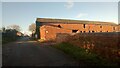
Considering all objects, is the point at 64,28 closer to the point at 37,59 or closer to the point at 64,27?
the point at 64,27

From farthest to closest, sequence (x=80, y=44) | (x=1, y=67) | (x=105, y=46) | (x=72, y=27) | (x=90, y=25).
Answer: (x=90, y=25), (x=72, y=27), (x=80, y=44), (x=105, y=46), (x=1, y=67)

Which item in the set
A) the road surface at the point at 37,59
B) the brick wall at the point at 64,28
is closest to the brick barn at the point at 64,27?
the brick wall at the point at 64,28

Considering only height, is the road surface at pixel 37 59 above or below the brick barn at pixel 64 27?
below

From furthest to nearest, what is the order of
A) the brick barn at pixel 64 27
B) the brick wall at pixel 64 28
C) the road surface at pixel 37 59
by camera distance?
the brick barn at pixel 64 27, the brick wall at pixel 64 28, the road surface at pixel 37 59

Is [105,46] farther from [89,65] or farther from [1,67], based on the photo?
[1,67]

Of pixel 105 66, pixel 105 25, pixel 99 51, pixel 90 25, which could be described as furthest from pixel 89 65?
pixel 105 25

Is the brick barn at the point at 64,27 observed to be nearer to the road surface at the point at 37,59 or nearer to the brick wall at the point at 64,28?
the brick wall at the point at 64,28

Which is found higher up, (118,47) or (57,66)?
(118,47)

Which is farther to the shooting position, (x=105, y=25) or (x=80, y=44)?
(x=105, y=25)

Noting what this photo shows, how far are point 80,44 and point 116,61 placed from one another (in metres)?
6.29

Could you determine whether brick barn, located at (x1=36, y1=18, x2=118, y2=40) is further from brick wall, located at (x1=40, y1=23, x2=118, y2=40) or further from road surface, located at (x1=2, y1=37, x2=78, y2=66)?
road surface, located at (x1=2, y1=37, x2=78, y2=66)

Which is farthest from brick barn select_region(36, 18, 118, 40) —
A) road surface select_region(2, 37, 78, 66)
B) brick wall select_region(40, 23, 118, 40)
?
road surface select_region(2, 37, 78, 66)

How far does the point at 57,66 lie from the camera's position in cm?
930

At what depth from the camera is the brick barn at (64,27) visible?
42781 mm
